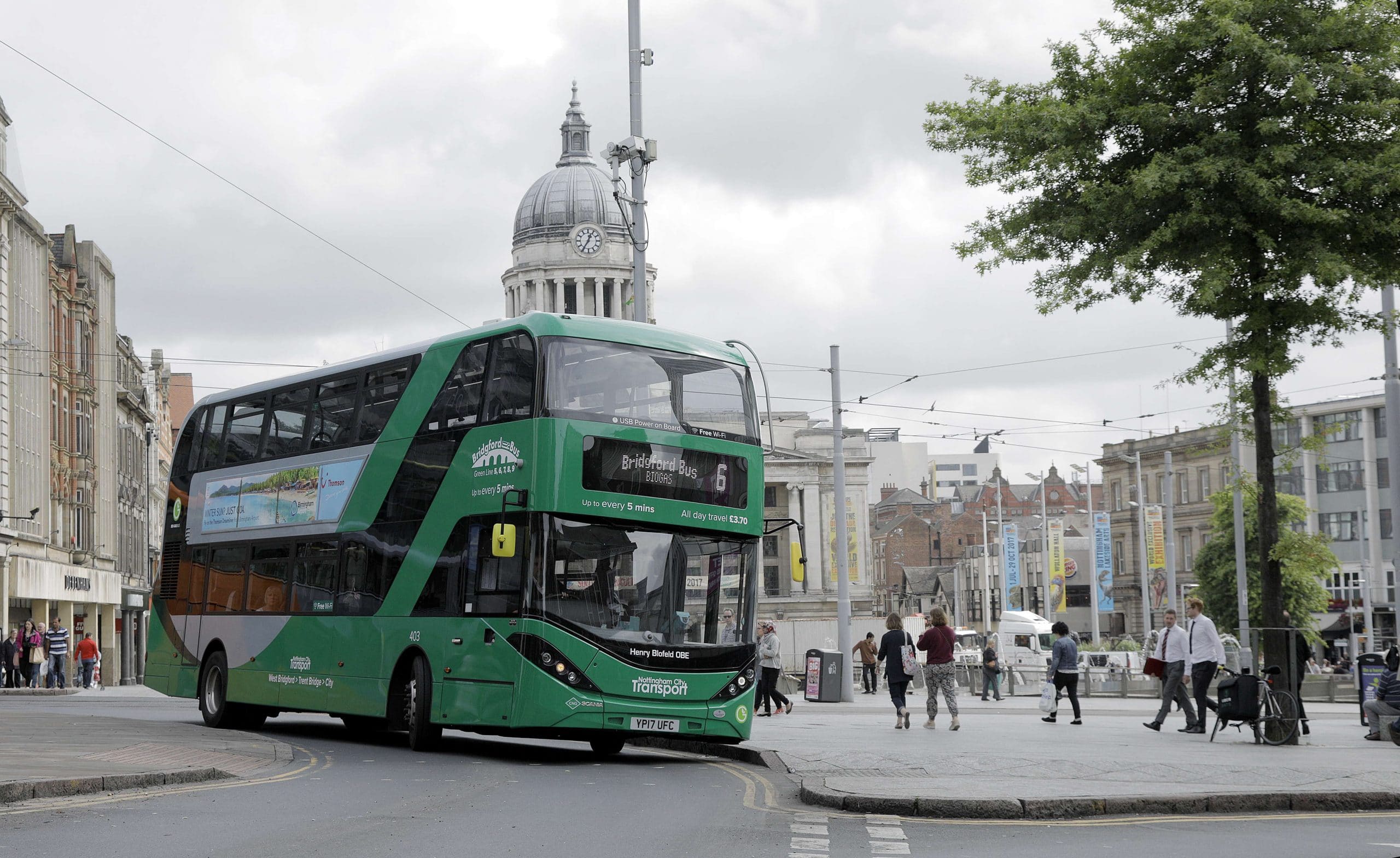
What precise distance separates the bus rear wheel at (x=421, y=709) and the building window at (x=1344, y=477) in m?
72.1

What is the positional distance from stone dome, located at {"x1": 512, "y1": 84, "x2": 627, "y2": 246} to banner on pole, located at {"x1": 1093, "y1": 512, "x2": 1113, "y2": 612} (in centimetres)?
5209

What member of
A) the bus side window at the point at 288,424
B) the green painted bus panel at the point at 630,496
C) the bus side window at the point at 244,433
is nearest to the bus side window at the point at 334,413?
the bus side window at the point at 288,424

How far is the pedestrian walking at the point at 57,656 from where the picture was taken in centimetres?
4066

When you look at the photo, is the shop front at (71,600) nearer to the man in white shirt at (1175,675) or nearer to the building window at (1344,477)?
the man in white shirt at (1175,675)

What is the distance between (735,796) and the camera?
13227 mm

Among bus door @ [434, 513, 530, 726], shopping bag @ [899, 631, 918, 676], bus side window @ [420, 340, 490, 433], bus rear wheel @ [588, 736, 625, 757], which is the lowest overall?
bus rear wheel @ [588, 736, 625, 757]

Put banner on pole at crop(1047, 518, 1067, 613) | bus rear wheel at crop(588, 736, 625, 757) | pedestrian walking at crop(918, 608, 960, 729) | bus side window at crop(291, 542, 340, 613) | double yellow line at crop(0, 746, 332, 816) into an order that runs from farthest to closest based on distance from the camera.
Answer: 1. banner on pole at crop(1047, 518, 1067, 613)
2. pedestrian walking at crop(918, 608, 960, 729)
3. bus side window at crop(291, 542, 340, 613)
4. bus rear wheel at crop(588, 736, 625, 757)
5. double yellow line at crop(0, 746, 332, 816)

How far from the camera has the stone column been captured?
59.8m

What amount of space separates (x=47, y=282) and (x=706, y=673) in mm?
41070

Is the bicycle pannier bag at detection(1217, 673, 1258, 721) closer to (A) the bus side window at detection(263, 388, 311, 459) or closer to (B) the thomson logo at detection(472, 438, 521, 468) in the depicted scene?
(B) the thomson logo at detection(472, 438, 521, 468)

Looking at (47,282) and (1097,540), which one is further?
(1097,540)

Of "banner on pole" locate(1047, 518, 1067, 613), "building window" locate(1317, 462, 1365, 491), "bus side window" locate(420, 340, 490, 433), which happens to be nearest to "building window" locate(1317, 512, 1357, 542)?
"building window" locate(1317, 462, 1365, 491)

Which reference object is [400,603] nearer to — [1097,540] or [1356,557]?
[1097,540]

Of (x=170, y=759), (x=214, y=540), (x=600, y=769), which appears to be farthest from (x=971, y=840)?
(x=214, y=540)
